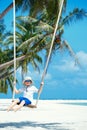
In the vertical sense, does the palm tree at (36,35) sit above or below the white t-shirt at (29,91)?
above

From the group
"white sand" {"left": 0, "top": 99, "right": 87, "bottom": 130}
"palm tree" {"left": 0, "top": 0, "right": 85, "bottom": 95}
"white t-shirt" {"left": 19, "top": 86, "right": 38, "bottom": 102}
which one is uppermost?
"palm tree" {"left": 0, "top": 0, "right": 85, "bottom": 95}

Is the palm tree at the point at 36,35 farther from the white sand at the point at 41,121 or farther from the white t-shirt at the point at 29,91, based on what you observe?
the white t-shirt at the point at 29,91

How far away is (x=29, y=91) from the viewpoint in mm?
12672

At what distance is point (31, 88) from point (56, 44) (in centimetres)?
685

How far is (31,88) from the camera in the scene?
12.6m

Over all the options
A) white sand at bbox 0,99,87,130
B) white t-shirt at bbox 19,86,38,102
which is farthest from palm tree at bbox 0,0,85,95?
white t-shirt at bbox 19,86,38,102

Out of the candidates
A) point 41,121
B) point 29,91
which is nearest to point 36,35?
point 41,121

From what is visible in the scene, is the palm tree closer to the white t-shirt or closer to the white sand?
the white sand

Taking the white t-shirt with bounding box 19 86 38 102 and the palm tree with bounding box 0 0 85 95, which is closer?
the white t-shirt with bounding box 19 86 38 102

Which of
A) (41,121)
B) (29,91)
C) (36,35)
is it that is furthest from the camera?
(36,35)

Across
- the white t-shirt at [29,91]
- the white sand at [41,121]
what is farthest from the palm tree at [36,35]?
the white t-shirt at [29,91]

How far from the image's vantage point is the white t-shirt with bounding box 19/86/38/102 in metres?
12.6

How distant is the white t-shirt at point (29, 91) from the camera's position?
41.4 feet

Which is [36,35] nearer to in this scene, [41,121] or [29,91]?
→ [41,121]
